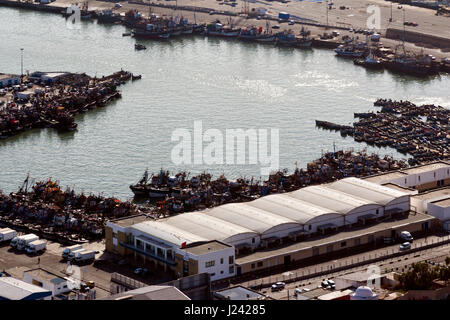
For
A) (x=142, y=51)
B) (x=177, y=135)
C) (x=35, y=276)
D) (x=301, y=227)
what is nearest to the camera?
(x=35, y=276)

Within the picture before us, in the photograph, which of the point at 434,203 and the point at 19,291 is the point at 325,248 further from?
the point at 19,291

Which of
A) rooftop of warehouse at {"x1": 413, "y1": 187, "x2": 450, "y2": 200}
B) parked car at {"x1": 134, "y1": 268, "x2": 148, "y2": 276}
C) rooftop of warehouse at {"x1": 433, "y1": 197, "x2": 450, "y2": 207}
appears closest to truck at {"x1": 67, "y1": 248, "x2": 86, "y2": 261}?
parked car at {"x1": 134, "y1": 268, "x2": 148, "y2": 276}

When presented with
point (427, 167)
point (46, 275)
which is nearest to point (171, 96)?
point (427, 167)

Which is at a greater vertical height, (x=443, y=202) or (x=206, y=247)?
(x=206, y=247)

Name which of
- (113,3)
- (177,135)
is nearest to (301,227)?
(177,135)

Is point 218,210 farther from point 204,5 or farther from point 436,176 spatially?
point 204,5

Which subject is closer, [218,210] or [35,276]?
[35,276]
